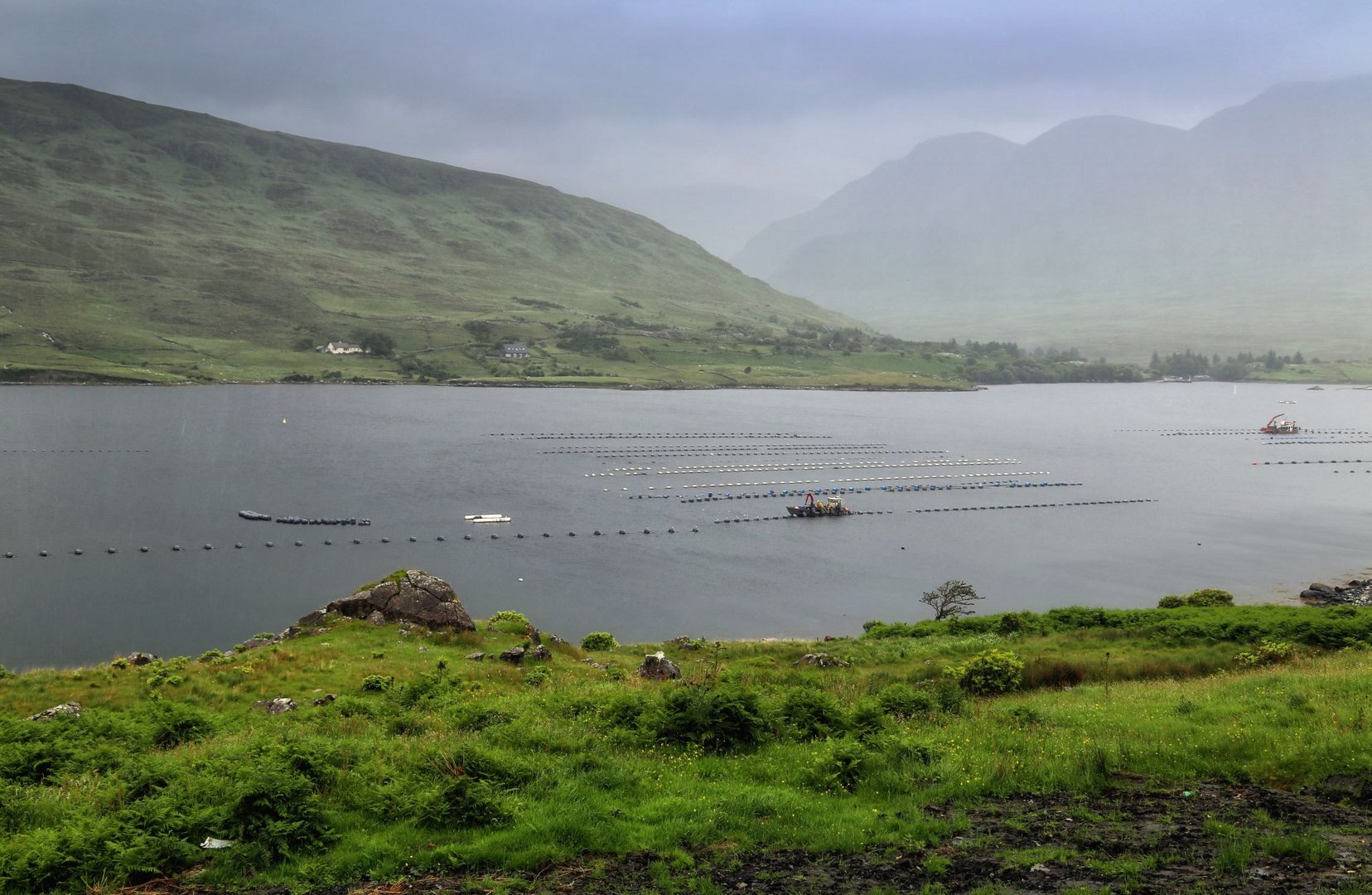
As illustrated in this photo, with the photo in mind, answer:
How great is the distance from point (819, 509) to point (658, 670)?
65290 mm

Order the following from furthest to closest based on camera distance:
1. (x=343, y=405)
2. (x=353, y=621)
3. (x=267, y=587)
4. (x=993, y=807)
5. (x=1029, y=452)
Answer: (x=343, y=405)
(x=1029, y=452)
(x=267, y=587)
(x=353, y=621)
(x=993, y=807)

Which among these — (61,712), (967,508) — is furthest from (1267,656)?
(967,508)

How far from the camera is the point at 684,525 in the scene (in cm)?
8700

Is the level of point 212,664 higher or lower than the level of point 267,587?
higher

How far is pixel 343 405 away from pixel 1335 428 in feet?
654

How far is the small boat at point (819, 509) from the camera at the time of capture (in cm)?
9412

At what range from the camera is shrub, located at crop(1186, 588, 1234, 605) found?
4662cm

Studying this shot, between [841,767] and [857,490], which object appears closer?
[841,767]

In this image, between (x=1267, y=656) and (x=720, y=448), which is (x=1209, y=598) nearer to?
(x=1267, y=656)

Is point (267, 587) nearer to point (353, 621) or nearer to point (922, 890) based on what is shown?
point (353, 621)

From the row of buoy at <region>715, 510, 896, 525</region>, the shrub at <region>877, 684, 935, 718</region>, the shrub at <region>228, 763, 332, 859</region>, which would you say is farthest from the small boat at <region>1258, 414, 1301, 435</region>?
the shrub at <region>228, 763, 332, 859</region>

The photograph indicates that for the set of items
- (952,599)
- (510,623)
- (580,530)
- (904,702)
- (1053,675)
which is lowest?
(580,530)

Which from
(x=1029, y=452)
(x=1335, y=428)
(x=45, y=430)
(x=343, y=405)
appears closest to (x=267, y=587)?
(x=45, y=430)

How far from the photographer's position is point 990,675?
1050 inches
